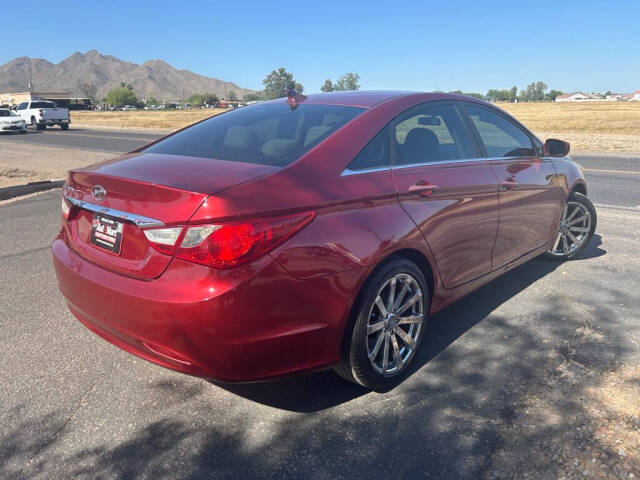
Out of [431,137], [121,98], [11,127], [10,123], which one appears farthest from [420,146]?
[121,98]

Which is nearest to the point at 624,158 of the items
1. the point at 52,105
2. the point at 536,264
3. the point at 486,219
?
the point at 536,264

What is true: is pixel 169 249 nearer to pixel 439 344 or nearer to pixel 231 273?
pixel 231 273

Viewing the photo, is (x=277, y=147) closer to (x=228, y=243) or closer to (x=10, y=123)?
(x=228, y=243)

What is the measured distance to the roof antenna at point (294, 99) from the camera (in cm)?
370

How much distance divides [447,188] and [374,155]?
0.61m

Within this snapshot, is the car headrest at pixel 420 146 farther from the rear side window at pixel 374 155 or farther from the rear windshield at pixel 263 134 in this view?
the rear windshield at pixel 263 134

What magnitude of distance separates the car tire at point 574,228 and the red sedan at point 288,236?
70.4 inches

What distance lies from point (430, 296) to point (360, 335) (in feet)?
2.59

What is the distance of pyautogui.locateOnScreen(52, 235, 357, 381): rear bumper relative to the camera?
Answer: 2.33 meters

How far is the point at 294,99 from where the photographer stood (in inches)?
151

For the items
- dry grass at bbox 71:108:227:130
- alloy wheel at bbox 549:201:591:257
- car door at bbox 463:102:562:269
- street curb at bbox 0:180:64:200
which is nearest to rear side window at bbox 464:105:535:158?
car door at bbox 463:102:562:269

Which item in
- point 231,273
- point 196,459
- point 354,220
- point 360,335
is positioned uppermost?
point 354,220

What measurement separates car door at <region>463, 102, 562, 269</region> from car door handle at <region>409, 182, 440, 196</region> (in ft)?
2.92

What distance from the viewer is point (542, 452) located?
2.47 metres
